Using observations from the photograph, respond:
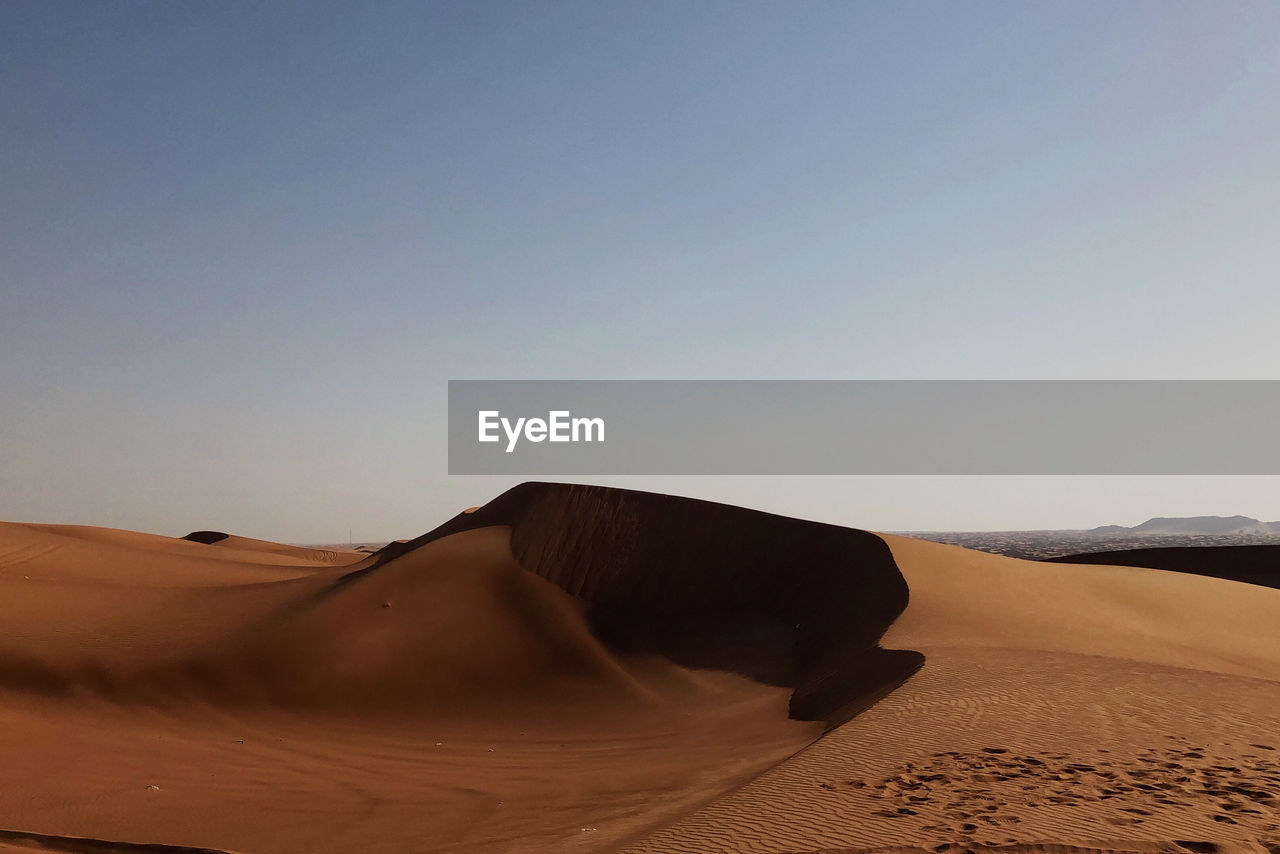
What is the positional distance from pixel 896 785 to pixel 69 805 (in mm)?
9844

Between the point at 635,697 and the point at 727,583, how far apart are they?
22.8 feet

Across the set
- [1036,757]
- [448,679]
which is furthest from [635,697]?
[1036,757]

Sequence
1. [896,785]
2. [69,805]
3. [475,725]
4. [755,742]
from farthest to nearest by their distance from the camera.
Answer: [475,725] → [755,742] → [69,805] → [896,785]

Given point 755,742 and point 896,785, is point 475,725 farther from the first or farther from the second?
point 896,785

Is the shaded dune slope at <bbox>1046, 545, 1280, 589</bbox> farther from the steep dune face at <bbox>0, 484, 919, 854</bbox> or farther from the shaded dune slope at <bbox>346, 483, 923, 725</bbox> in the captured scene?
the steep dune face at <bbox>0, 484, 919, 854</bbox>

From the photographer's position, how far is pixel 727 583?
24.6m

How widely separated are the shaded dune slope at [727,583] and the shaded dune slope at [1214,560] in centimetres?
3028

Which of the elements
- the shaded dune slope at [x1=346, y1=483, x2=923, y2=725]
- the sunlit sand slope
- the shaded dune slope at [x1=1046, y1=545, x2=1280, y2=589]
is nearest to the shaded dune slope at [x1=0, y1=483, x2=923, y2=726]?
the shaded dune slope at [x1=346, y1=483, x2=923, y2=725]

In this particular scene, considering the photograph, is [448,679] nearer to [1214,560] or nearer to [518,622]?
[518,622]

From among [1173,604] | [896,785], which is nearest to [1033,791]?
[896,785]

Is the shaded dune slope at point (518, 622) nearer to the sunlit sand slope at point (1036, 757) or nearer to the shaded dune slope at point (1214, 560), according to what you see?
the sunlit sand slope at point (1036, 757)

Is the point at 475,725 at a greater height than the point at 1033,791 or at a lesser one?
lesser

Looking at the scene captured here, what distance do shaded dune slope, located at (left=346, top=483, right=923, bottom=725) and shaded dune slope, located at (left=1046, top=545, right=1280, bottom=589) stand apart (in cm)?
3028

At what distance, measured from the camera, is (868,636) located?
1859cm
